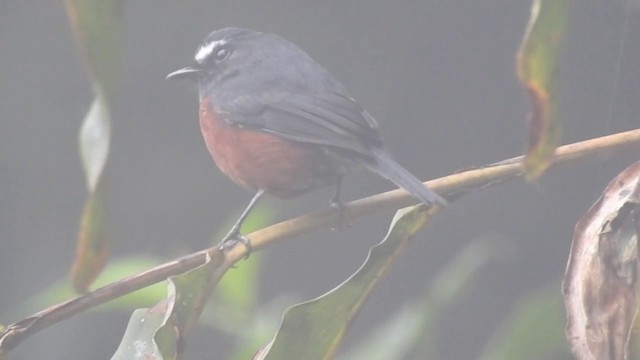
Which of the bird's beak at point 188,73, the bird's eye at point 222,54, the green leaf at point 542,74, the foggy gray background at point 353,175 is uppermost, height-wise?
the green leaf at point 542,74

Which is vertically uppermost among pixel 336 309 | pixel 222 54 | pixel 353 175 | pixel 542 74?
pixel 542 74

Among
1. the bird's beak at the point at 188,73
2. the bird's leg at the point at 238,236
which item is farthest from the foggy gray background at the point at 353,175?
the bird's leg at the point at 238,236

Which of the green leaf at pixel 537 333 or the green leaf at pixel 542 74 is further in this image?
the green leaf at pixel 537 333

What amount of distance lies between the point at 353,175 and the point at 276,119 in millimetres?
364

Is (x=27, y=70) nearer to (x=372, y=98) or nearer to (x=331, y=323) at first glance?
(x=372, y=98)

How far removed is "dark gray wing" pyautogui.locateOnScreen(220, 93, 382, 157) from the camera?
5.63 ft

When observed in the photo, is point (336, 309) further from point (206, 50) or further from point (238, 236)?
point (206, 50)

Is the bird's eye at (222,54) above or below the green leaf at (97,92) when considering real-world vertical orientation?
below

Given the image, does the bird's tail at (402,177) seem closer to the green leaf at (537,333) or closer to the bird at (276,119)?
Answer: the bird at (276,119)

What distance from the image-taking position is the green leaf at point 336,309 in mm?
1234

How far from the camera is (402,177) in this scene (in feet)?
4.85

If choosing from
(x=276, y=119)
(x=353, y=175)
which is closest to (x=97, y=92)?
(x=276, y=119)

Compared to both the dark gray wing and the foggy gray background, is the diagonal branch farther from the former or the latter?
the foggy gray background

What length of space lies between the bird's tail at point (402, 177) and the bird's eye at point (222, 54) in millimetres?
396
